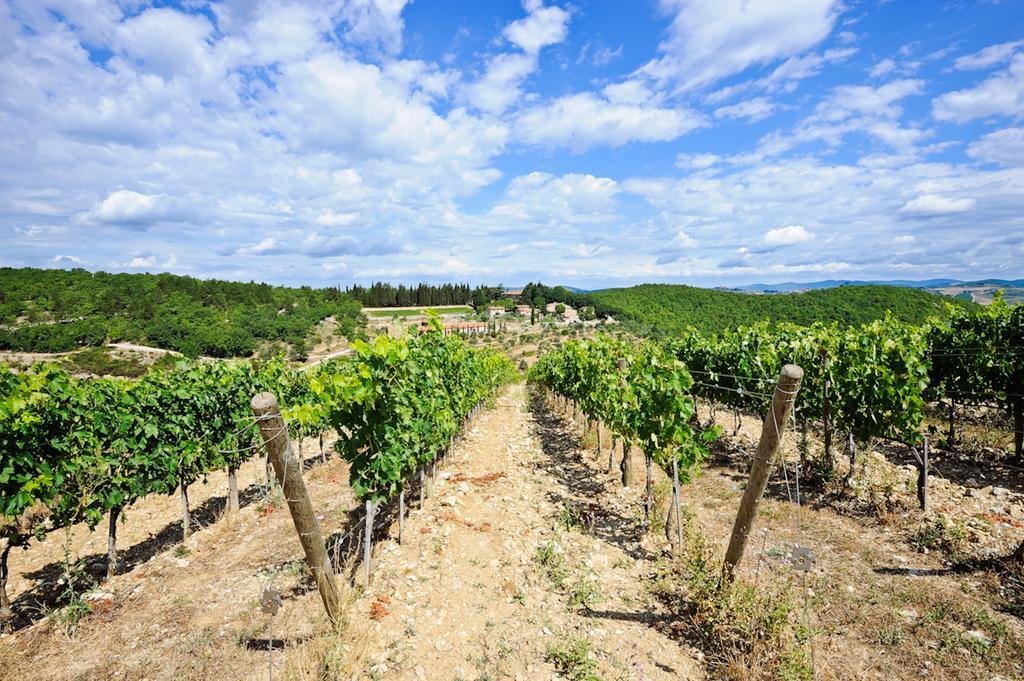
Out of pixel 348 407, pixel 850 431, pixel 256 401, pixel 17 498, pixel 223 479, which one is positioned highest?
pixel 256 401

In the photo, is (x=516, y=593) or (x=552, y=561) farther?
(x=552, y=561)

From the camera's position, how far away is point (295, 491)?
13.7ft

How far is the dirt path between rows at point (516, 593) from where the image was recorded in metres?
4.61

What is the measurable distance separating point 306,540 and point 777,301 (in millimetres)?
90903

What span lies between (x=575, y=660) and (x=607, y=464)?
8.55 meters

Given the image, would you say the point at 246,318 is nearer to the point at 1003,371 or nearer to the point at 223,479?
the point at 223,479

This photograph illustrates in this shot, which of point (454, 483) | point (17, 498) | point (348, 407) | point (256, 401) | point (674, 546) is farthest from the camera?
point (454, 483)

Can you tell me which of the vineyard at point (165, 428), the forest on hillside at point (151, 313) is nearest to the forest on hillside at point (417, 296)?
the forest on hillside at point (151, 313)

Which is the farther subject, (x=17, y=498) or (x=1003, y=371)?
(x=1003, y=371)

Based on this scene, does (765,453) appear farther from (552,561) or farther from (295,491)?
(295,491)

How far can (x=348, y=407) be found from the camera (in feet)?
21.5

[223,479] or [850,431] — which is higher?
[850,431]

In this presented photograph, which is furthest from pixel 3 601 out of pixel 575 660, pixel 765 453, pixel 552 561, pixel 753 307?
pixel 753 307

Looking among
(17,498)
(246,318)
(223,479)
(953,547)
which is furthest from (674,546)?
(246,318)
